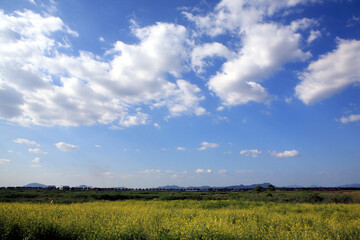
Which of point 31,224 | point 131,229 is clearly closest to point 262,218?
point 131,229

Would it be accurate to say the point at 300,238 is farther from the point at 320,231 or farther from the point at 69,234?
the point at 69,234

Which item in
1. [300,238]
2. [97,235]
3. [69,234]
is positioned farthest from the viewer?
[69,234]

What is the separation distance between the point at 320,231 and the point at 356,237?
1329mm

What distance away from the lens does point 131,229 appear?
27.3ft

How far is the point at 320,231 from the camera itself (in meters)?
8.96

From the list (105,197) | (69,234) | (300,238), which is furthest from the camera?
(105,197)

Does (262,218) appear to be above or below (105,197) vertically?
above

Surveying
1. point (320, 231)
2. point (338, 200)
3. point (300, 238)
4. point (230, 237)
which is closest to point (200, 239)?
point (230, 237)

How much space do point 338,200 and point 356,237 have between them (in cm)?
2566

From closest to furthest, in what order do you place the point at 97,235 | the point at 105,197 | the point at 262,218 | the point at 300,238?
the point at 300,238, the point at 97,235, the point at 262,218, the point at 105,197

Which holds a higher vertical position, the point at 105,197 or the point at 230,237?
the point at 230,237

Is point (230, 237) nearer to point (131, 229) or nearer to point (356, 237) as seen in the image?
point (131, 229)

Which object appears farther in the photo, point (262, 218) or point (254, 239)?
point (262, 218)

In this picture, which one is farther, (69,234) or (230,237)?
(69,234)
